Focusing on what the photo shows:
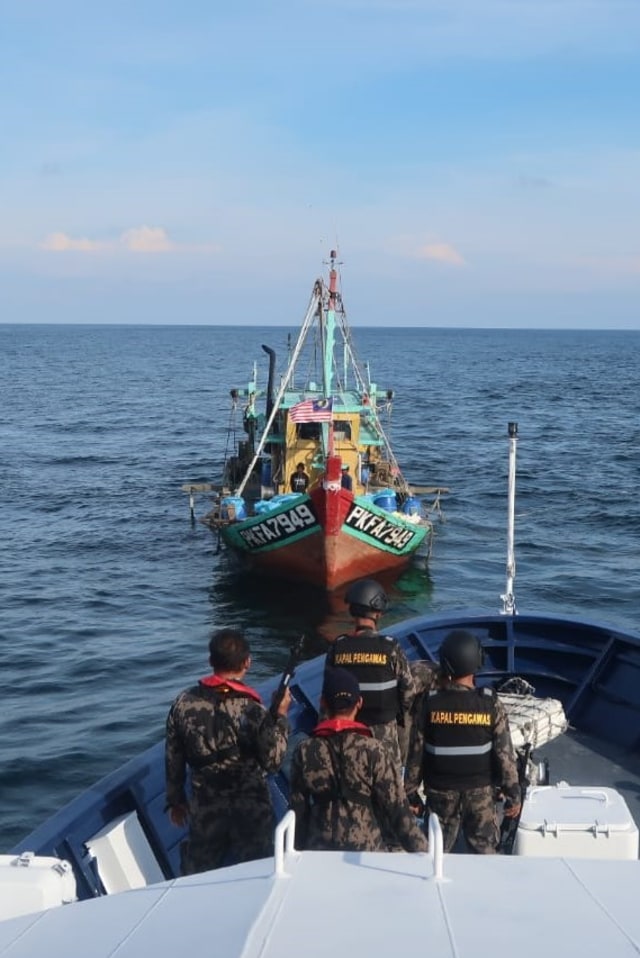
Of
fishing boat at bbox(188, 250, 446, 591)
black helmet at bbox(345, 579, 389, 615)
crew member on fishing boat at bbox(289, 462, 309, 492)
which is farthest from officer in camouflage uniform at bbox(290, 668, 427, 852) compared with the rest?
crew member on fishing boat at bbox(289, 462, 309, 492)

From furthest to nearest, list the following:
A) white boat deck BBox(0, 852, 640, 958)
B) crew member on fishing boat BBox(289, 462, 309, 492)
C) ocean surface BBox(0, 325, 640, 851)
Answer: crew member on fishing boat BBox(289, 462, 309, 492), ocean surface BBox(0, 325, 640, 851), white boat deck BBox(0, 852, 640, 958)

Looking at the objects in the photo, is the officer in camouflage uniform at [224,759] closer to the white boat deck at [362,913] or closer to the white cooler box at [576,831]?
the white cooler box at [576,831]

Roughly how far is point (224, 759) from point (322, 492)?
1637cm

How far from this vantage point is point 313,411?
24.3m

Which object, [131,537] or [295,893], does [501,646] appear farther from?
[131,537]

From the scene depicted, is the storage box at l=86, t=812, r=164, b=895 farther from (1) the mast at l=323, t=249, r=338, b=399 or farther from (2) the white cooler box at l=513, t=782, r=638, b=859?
(1) the mast at l=323, t=249, r=338, b=399

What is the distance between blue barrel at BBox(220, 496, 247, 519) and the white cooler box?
19.3 meters

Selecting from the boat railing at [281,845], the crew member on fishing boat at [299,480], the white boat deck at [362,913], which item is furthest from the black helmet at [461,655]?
the crew member on fishing boat at [299,480]

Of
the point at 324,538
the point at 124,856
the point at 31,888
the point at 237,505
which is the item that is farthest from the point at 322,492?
the point at 31,888

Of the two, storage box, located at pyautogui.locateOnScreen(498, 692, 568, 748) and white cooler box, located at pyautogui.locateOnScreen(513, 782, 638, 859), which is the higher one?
white cooler box, located at pyautogui.locateOnScreen(513, 782, 638, 859)

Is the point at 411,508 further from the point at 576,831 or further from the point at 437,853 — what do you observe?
the point at 437,853

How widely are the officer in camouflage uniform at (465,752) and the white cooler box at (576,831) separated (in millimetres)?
128

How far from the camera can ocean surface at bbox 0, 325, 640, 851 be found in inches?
628

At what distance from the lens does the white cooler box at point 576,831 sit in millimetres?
5504
